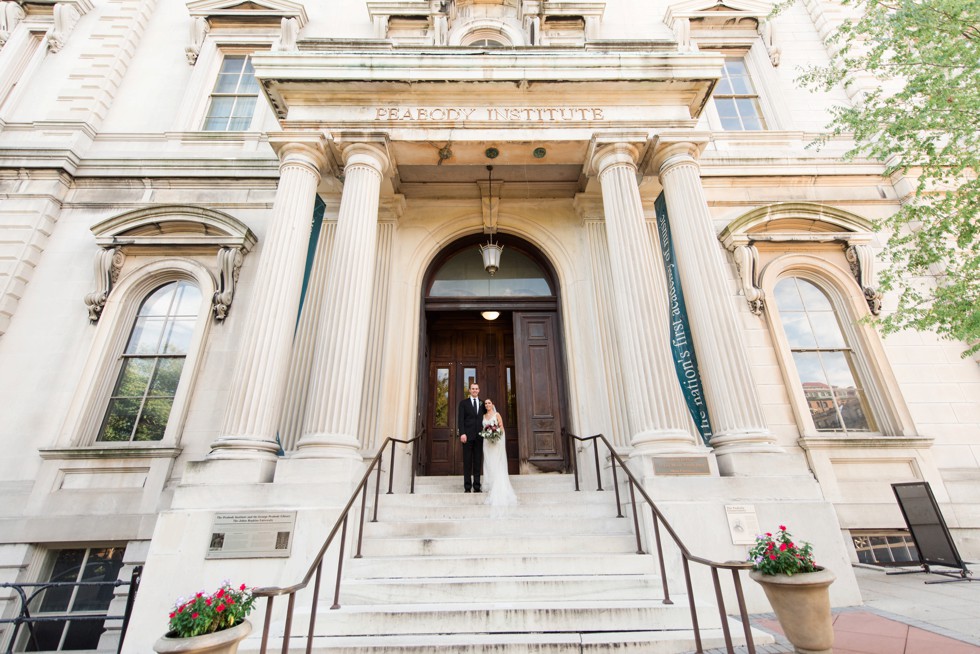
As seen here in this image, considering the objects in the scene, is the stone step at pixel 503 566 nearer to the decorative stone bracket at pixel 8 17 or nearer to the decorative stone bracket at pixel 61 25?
the decorative stone bracket at pixel 61 25

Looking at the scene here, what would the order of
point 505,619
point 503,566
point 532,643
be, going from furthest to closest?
1. point 503,566
2. point 505,619
3. point 532,643

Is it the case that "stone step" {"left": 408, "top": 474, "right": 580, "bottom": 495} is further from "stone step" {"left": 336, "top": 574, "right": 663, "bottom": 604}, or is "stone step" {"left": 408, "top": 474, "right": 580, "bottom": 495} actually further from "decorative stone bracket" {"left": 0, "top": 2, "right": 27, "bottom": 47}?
"decorative stone bracket" {"left": 0, "top": 2, "right": 27, "bottom": 47}

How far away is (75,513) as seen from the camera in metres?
6.59

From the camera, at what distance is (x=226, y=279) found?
26.6 feet

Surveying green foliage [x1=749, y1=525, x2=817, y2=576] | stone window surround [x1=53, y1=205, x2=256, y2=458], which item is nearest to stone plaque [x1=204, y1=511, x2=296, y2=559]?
stone window surround [x1=53, y1=205, x2=256, y2=458]

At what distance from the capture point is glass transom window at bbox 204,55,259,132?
33.3 ft

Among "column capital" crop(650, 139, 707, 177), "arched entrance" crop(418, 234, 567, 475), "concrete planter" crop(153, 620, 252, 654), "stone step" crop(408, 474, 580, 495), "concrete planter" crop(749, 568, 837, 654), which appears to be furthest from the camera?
"arched entrance" crop(418, 234, 567, 475)

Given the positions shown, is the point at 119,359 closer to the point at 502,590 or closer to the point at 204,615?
the point at 204,615

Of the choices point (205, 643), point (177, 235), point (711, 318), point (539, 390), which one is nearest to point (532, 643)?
point (205, 643)

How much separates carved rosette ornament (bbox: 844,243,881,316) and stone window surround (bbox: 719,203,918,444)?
37 millimetres

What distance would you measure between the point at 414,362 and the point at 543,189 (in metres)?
4.36

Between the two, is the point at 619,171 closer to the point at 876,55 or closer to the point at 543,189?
the point at 543,189

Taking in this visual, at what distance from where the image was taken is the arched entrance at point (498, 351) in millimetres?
8320

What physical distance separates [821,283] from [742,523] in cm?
591
